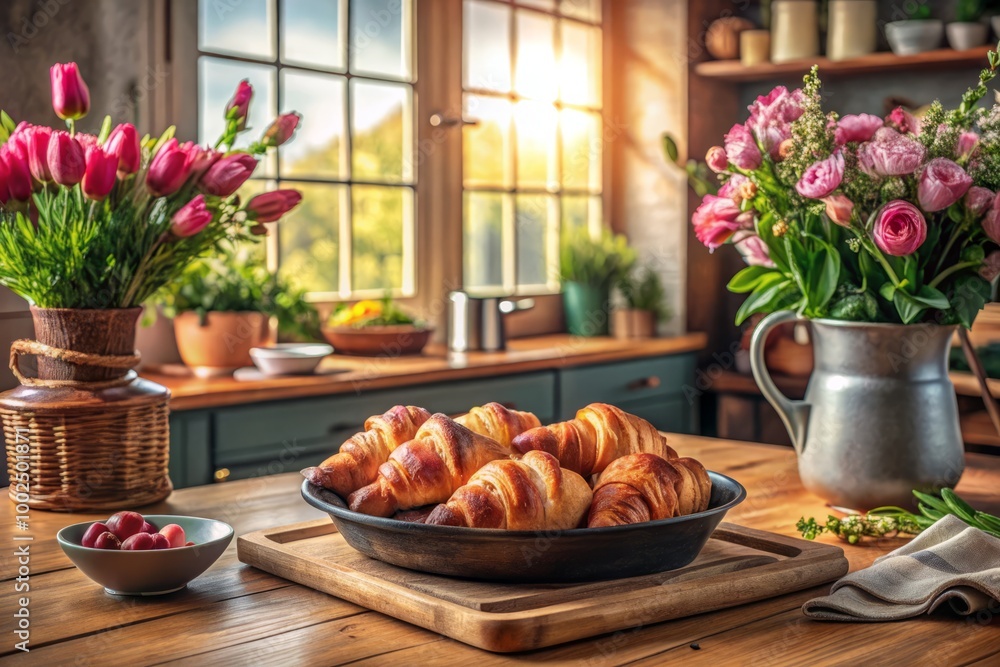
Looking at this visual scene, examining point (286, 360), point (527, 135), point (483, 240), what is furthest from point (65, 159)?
point (527, 135)

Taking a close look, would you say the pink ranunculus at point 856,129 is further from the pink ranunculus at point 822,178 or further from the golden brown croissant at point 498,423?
the golden brown croissant at point 498,423

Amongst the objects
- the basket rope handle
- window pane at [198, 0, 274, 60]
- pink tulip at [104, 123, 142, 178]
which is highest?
window pane at [198, 0, 274, 60]

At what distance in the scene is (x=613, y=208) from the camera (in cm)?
438

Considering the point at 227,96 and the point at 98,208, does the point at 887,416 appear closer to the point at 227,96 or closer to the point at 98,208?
the point at 98,208

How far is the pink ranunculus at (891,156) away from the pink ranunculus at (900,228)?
1.6 inches

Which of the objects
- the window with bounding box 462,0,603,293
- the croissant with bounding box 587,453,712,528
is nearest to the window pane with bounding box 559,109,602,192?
the window with bounding box 462,0,603,293

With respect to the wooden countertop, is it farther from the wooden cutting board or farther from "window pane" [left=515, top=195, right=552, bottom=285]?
the wooden cutting board

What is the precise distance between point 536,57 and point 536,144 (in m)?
0.30

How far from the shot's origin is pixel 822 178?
1361 mm

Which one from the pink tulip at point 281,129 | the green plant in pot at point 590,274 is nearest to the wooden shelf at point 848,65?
the green plant in pot at point 590,274

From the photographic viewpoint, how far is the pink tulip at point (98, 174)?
1.34m

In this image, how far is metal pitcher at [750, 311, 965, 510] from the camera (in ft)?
4.73

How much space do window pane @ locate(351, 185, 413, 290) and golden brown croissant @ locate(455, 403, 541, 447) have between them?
2.30 m

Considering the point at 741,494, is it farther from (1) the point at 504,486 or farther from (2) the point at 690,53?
(2) the point at 690,53
